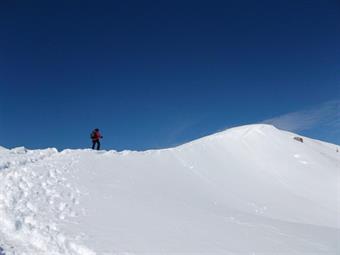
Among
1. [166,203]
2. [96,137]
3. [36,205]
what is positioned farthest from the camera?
[96,137]

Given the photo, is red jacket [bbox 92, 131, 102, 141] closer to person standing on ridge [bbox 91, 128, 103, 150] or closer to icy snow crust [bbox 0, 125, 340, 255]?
person standing on ridge [bbox 91, 128, 103, 150]

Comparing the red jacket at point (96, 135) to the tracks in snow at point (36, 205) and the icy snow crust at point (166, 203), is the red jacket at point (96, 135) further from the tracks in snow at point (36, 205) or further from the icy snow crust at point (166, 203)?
the tracks in snow at point (36, 205)

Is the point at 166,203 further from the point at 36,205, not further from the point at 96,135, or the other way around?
the point at 96,135

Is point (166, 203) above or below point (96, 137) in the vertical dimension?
below

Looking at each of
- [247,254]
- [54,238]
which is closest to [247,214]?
[247,254]

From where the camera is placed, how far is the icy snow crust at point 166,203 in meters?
6.98

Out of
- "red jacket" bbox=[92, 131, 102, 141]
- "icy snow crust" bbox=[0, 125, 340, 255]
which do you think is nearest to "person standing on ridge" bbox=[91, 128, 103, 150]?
"red jacket" bbox=[92, 131, 102, 141]

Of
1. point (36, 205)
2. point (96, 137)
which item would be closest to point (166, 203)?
point (36, 205)

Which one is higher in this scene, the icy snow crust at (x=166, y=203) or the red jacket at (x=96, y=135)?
the red jacket at (x=96, y=135)

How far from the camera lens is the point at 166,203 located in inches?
398

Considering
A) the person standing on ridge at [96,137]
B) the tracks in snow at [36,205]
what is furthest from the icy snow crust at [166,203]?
the person standing on ridge at [96,137]

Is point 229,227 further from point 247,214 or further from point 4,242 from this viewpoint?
point 4,242

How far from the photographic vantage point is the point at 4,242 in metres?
6.55

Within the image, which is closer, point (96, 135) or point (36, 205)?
point (36, 205)
